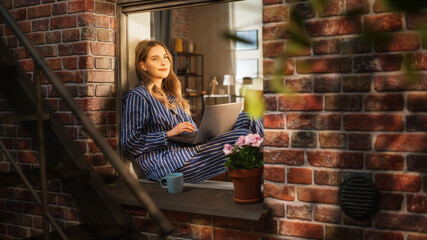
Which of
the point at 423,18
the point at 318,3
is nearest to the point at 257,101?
the point at 318,3

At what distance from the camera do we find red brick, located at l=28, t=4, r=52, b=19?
2432mm

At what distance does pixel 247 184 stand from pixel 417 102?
835 millimetres

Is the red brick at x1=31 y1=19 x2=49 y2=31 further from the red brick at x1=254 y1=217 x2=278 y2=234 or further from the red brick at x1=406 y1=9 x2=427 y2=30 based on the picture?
the red brick at x1=406 y1=9 x2=427 y2=30

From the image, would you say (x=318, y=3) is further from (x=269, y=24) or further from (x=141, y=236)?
(x=141, y=236)

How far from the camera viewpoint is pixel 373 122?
168cm

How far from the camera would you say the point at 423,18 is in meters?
1.52

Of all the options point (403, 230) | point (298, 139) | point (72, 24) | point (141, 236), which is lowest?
point (141, 236)

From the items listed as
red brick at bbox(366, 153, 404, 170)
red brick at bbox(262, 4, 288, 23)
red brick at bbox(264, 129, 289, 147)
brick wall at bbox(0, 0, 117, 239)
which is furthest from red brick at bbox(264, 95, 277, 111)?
brick wall at bbox(0, 0, 117, 239)

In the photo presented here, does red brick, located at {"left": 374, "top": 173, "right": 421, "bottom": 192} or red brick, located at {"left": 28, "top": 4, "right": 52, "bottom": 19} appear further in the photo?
red brick, located at {"left": 28, "top": 4, "right": 52, "bottom": 19}

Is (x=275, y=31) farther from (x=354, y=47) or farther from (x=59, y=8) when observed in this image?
(x=59, y=8)

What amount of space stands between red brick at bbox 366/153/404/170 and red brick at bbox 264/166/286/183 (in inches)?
14.3

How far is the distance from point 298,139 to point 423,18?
2.22ft

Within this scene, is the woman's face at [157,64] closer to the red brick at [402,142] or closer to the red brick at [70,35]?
the red brick at [70,35]

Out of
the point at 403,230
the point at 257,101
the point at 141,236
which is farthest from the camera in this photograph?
the point at 141,236
